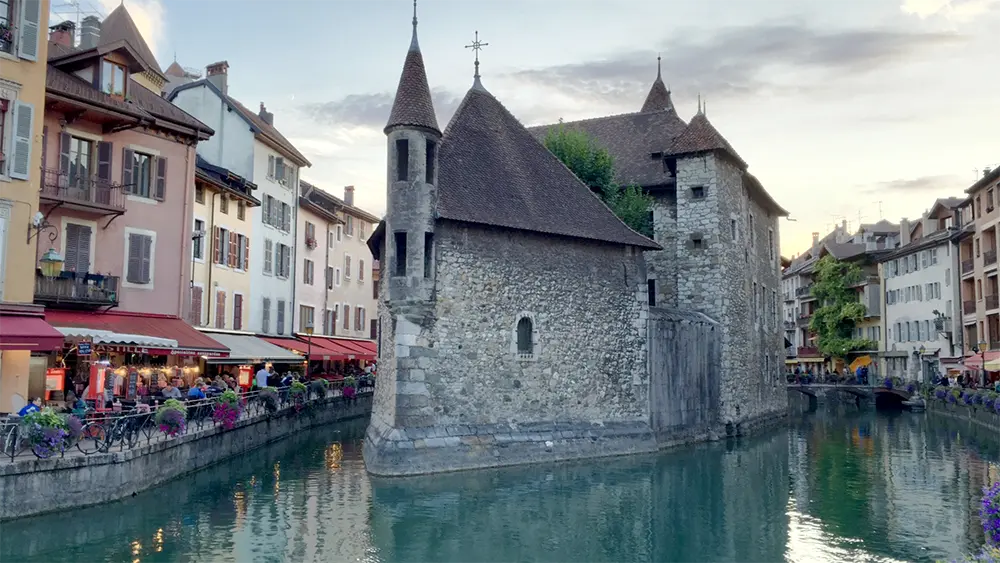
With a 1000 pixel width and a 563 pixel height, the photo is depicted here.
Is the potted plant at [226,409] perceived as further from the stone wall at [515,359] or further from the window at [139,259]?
the window at [139,259]

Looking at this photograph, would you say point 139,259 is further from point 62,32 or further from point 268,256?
point 268,256

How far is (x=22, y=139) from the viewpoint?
1684cm

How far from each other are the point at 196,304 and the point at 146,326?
6129 millimetres

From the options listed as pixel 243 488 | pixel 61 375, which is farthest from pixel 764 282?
pixel 61 375

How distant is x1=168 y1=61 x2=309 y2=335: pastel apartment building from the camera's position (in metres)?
32.1

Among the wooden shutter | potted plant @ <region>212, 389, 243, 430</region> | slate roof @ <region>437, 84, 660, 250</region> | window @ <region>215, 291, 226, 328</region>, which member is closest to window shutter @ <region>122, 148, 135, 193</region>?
the wooden shutter

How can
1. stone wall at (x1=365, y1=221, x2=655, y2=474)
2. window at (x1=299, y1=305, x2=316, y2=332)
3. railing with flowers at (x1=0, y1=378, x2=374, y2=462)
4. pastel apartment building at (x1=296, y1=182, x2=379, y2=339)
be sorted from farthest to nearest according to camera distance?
pastel apartment building at (x1=296, y1=182, x2=379, y2=339), window at (x1=299, y1=305, x2=316, y2=332), stone wall at (x1=365, y1=221, x2=655, y2=474), railing with flowers at (x1=0, y1=378, x2=374, y2=462)

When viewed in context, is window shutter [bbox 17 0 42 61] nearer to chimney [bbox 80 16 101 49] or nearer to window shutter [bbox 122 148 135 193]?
window shutter [bbox 122 148 135 193]

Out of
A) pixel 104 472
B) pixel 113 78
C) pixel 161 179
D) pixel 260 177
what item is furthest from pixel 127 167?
pixel 260 177

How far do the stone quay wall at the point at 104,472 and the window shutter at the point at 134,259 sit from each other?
15.7ft

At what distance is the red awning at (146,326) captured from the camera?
19547mm

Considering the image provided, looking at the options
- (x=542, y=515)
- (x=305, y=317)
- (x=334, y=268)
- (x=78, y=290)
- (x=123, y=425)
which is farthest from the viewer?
(x=334, y=268)

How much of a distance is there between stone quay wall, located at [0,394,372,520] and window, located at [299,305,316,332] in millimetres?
16048

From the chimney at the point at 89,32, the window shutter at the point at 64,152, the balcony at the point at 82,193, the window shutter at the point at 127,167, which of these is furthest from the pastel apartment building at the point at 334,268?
the window shutter at the point at 64,152
